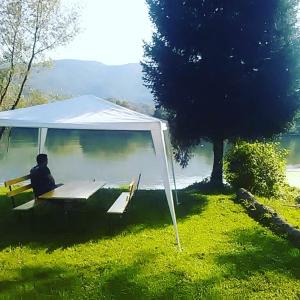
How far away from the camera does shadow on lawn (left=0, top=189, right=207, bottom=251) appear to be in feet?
26.2

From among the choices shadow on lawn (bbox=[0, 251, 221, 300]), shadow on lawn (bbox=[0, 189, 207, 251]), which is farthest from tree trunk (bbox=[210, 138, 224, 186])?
shadow on lawn (bbox=[0, 251, 221, 300])

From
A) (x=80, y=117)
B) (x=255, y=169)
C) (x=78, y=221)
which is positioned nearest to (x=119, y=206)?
(x=78, y=221)

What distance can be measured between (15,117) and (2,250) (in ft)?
9.77

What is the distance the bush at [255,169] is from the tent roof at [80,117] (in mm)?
6877

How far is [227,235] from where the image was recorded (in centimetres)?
849

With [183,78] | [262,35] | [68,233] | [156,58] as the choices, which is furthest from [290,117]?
[68,233]

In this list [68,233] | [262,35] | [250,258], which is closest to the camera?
[250,258]

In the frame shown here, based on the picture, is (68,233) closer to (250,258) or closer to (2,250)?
(2,250)

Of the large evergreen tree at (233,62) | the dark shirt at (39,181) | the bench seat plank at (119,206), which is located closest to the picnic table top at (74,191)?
the dark shirt at (39,181)

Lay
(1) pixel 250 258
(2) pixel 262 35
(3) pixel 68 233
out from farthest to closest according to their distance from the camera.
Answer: (2) pixel 262 35 < (3) pixel 68 233 < (1) pixel 250 258

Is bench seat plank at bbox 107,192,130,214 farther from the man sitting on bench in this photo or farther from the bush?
the bush

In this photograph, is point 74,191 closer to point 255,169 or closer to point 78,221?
point 78,221

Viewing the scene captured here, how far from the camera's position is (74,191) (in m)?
9.38

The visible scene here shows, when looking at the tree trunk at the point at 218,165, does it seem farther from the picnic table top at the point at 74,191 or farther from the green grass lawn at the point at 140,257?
the picnic table top at the point at 74,191
